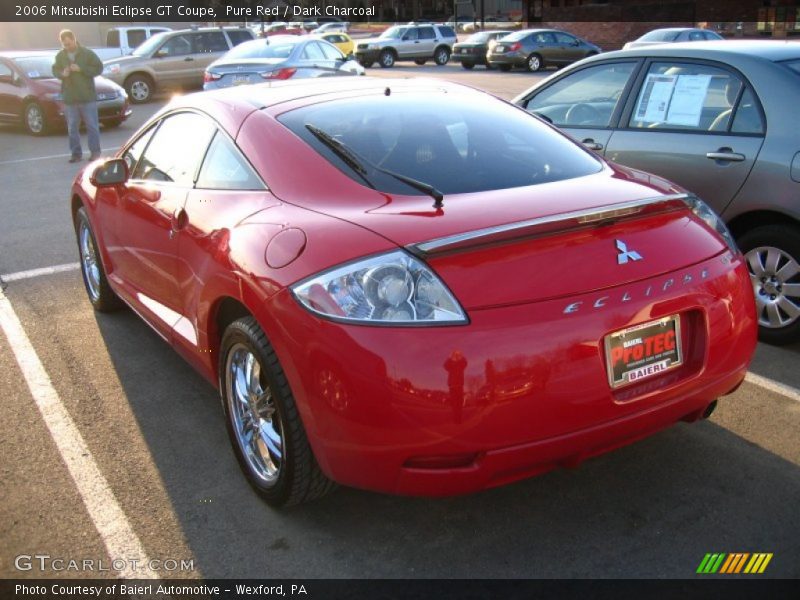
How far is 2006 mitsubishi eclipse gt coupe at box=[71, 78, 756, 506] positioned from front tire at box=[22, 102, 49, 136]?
14060 millimetres

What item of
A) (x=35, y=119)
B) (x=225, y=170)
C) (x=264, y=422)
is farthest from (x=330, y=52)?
(x=264, y=422)

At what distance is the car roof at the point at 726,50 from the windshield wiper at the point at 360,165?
275cm

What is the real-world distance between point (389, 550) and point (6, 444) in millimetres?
2033

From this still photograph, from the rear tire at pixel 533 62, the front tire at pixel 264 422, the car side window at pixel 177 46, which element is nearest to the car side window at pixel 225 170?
the front tire at pixel 264 422

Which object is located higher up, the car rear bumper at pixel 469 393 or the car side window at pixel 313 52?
the car side window at pixel 313 52

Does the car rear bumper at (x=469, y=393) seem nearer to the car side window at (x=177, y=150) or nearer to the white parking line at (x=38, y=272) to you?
the car side window at (x=177, y=150)

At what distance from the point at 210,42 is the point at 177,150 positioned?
19.6m

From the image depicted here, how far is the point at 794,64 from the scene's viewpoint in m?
4.88

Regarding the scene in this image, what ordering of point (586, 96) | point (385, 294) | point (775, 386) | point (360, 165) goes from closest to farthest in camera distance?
point (385, 294)
point (360, 165)
point (775, 386)
point (586, 96)

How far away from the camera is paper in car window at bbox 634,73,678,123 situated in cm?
538

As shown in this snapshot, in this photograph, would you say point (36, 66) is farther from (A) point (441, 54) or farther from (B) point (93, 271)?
(A) point (441, 54)

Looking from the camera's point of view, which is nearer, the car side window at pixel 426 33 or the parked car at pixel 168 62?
the parked car at pixel 168 62

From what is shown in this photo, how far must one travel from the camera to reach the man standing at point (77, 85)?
12.4m

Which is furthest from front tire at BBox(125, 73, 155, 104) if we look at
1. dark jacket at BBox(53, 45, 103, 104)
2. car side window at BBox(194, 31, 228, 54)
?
dark jacket at BBox(53, 45, 103, 104)
